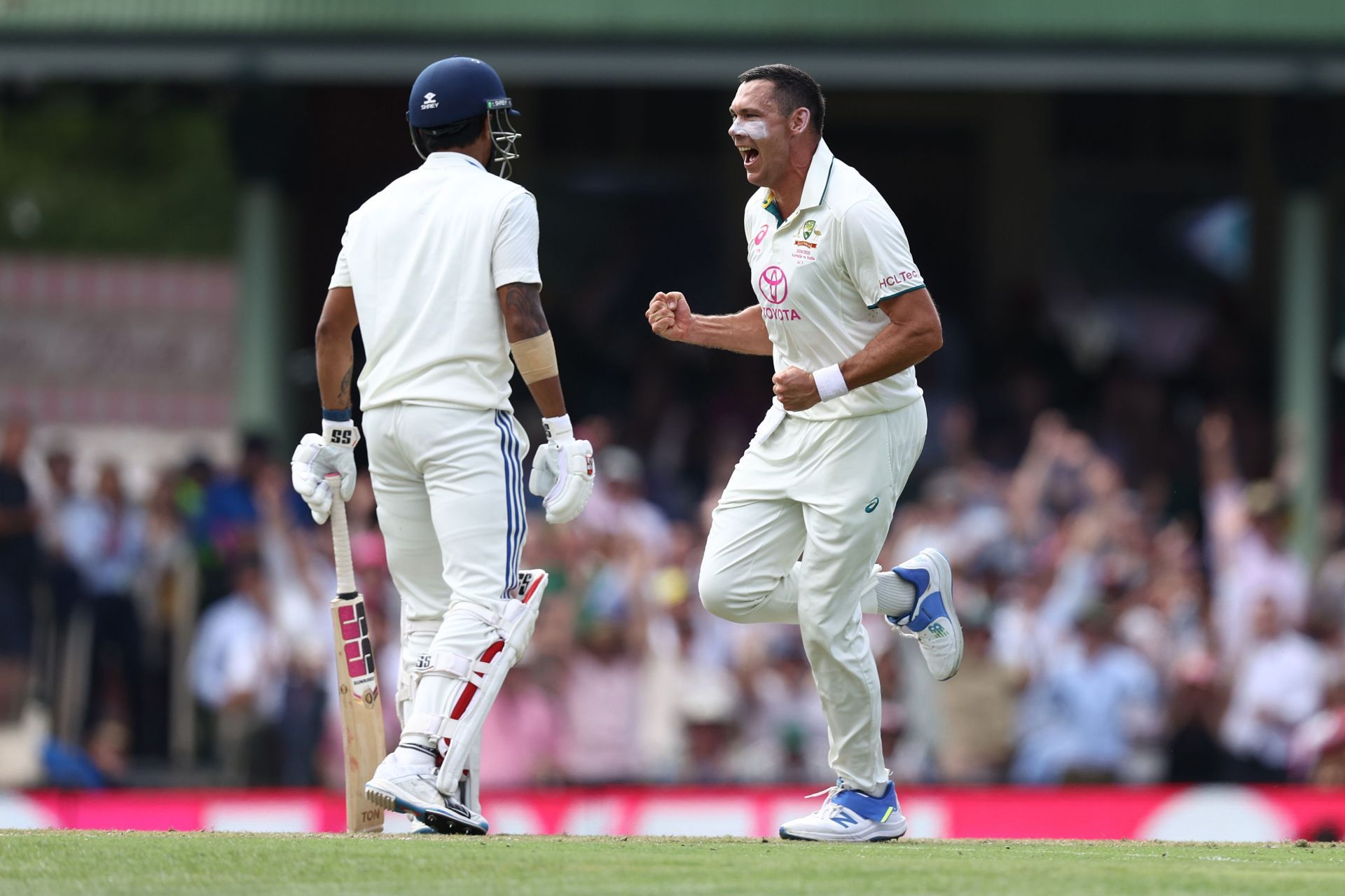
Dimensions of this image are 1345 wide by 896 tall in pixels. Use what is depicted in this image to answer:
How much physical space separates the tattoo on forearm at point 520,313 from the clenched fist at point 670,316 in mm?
473

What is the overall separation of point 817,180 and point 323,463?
1787 millimetres

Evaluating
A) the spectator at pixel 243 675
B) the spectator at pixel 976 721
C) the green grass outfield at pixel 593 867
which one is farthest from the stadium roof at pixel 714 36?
the green grass outfield at pixel 593 867

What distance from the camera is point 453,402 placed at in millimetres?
6297

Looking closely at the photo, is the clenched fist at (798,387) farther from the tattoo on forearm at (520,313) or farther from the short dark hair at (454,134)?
the short dark hair at (454,134)

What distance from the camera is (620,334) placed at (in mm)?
15062

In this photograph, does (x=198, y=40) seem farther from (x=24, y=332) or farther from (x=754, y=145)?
(x=754, y=145)

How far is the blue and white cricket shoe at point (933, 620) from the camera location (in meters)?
6.83

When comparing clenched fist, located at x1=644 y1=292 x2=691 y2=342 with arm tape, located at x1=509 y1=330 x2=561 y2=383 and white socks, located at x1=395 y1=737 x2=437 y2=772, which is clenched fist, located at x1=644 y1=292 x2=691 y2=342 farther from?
white socks, located at x1=395 y1=737 x2=437 y2=772

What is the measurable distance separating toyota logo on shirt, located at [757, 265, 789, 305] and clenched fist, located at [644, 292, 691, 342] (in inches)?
13.0

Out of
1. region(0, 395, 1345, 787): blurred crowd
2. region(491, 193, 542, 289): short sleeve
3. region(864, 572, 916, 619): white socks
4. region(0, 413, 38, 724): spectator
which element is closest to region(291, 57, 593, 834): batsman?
region(491, 193, 542, 289): short sleeve

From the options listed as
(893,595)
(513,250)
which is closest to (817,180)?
(513,250)

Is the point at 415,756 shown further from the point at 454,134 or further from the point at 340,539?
the point at 454,134

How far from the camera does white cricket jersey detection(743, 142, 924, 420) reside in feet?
A: 20.3

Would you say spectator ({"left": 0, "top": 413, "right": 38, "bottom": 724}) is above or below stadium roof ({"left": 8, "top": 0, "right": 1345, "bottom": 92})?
below
